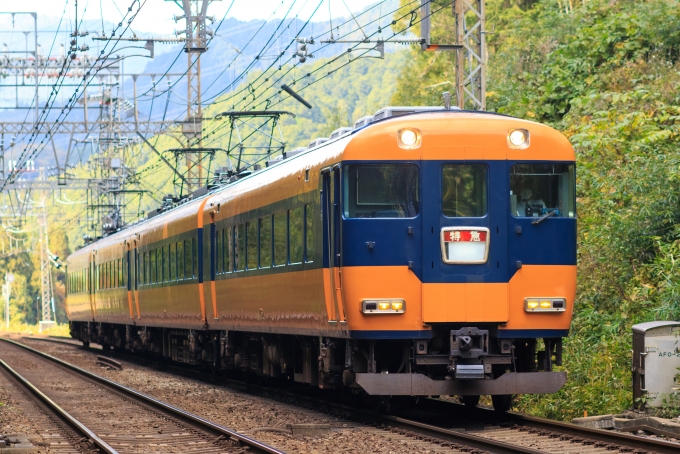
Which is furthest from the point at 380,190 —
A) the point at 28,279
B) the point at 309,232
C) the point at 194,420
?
the point at 28,279

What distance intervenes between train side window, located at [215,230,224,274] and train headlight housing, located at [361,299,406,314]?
7029 mm

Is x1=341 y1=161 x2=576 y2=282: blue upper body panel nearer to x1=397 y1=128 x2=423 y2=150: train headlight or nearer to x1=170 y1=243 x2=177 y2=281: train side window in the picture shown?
x1=397 y1=128 x2=423 y2=150: train headlight

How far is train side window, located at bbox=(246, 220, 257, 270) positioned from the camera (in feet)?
51.1

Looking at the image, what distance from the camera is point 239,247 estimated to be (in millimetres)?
16688

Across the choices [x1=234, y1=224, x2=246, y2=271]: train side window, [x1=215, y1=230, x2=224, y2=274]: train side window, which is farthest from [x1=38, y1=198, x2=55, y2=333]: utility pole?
[x1=234, y1=224, x2=246, y2=271]: train side window

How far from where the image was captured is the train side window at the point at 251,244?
15.6 metres

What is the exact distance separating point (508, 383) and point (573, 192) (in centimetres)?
203

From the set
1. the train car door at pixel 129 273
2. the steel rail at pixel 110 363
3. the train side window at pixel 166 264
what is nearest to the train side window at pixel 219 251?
the train side window at pixel 166 264

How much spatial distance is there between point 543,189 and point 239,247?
6.19 metres

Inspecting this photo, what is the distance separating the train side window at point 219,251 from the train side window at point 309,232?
201 inches

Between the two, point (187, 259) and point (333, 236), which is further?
point (187, 259)

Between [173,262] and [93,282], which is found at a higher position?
[173,262]

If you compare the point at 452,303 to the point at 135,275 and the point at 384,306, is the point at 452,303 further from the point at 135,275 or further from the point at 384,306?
the point at 135,275

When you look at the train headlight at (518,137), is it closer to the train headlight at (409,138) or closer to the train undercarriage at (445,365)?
the train headlight at (409,138)
